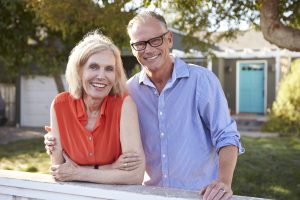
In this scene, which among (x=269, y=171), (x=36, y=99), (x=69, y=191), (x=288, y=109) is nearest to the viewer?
(x=69, y=191)

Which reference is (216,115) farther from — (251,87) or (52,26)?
(251,87)

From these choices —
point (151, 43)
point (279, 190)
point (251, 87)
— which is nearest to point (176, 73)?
point (151, 43)

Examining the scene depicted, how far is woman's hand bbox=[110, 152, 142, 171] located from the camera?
2588mm

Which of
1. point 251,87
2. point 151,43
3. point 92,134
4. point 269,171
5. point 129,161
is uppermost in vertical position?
→ point 151,43

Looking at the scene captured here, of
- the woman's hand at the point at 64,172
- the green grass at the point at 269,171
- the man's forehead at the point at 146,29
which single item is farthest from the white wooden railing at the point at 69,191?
the green grass at the point at 269,171

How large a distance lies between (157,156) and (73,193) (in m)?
0.73

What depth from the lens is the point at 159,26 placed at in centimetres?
290

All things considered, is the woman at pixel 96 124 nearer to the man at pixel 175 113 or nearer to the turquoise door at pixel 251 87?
the man at pixel 175 113

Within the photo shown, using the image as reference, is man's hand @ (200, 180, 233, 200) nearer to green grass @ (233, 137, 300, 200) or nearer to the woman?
the woman

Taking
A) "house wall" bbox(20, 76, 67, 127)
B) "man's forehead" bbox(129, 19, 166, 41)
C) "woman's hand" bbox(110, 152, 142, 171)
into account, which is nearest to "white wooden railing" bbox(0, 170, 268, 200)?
"woman's hand" bbox(110, 152, 142, 171)

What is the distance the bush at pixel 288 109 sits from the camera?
15141mm

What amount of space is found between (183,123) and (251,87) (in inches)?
734

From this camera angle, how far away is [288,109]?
1536 cm

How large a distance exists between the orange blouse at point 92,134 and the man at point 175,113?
302 mm
